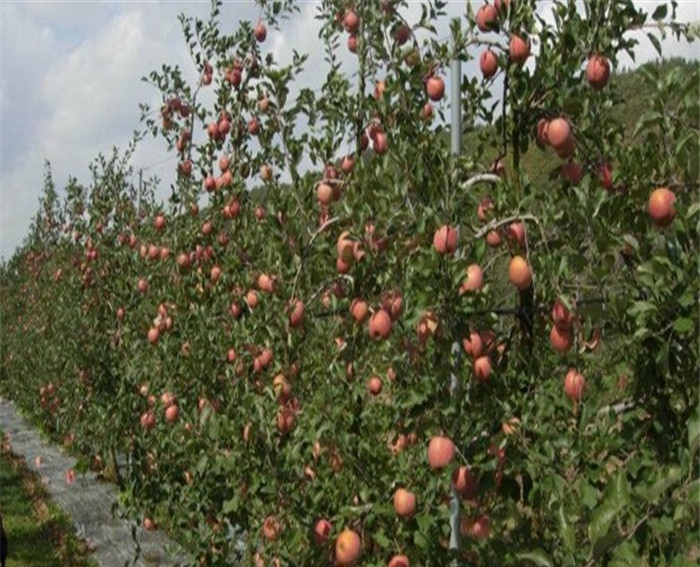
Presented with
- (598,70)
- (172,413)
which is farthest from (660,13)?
(172,413)

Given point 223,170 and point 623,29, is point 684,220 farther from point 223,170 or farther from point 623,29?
point 223,170

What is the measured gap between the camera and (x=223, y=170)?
5.24 meters

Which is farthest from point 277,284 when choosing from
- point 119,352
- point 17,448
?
point 17,448

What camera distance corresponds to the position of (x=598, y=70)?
2.40 meters

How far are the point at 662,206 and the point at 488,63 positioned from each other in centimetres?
72

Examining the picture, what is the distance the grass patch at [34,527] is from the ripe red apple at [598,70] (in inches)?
277

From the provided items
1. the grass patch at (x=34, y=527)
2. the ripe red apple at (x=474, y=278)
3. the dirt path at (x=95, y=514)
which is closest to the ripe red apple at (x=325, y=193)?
the ripe red apple at (x=474, y=278)

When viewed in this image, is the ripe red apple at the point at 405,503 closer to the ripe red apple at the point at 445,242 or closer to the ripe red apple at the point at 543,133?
the ripe red apple at the point at 445,242

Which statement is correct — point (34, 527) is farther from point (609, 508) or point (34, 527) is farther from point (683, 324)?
point (683, 324)

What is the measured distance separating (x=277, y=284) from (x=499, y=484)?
1.26 metres

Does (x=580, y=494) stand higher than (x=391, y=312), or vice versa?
(x=391, y=312)

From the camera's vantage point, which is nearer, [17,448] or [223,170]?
[223,170]

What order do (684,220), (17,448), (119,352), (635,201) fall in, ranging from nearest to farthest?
(684,220) < (635,201) < (119,352) < (17,448)

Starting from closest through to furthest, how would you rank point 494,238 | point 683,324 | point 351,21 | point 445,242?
point 683,324 → point 445,242 → point 494,238 → point 351,21
